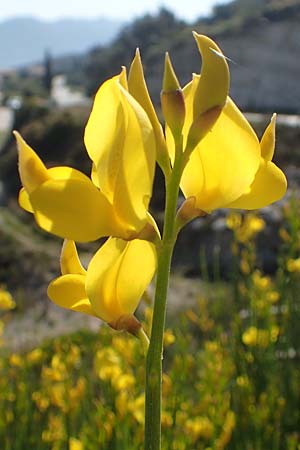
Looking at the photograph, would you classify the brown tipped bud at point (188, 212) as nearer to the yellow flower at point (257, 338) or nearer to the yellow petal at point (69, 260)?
the yellow petal at point (69, 260)

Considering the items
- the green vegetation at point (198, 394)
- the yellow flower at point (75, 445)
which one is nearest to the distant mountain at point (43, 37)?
the green vegetation at point (198, 394)

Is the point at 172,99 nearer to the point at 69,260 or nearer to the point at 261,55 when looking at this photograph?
the point at 69,260

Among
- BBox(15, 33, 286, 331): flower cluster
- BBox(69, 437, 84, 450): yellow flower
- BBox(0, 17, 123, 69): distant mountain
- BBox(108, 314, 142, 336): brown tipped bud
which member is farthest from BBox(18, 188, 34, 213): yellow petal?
BBox(0, 17, 123, 69): distant mountain

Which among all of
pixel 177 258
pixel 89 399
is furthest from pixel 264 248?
pixel 89 399

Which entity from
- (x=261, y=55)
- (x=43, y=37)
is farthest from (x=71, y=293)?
(x=43, y=37)

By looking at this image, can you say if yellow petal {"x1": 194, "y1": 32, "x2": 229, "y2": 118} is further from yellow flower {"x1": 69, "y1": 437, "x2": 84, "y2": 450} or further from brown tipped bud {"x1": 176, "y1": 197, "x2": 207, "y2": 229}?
yellow flower {"x1": 69, "y1": 437, "x2": 84, "y2": 450}
